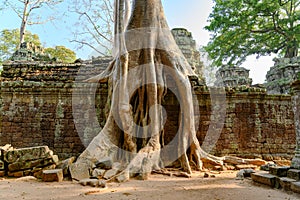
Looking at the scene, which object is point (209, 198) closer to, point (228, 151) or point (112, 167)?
point (112, 167)

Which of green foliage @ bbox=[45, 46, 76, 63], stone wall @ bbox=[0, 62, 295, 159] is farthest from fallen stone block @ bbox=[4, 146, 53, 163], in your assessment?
green foliage @ bbox=[45, 46, 76, 63]

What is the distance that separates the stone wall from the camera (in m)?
5.30

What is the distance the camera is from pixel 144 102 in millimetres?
4887

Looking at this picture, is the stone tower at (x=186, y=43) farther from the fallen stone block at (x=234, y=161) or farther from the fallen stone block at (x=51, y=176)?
the fallen stone block at (x=51, y=176)

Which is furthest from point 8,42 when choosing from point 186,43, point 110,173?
point 110,173

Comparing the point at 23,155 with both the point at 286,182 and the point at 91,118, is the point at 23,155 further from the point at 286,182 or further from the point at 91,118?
the point at 286,182

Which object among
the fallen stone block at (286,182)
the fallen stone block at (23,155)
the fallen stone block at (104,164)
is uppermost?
the fallen stone block at (23,155)

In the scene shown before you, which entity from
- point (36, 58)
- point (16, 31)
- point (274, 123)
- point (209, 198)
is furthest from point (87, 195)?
point (16, 31)

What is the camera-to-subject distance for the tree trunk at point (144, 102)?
432cm

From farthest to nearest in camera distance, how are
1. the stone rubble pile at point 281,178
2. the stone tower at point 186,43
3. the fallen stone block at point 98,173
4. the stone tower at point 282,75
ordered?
the stone tower at point 186,43 < the stone tower at point 282,75 < the fallen stone block at point 98,173 < the stone rubble pile at point 281,178

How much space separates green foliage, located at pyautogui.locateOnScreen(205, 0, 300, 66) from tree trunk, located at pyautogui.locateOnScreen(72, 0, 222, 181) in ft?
21.7

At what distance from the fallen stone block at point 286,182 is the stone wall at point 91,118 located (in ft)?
8.22

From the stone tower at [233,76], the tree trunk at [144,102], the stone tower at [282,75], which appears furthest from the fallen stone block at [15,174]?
the stone tower at [282,75]

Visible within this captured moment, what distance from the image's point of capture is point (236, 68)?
11.7m
